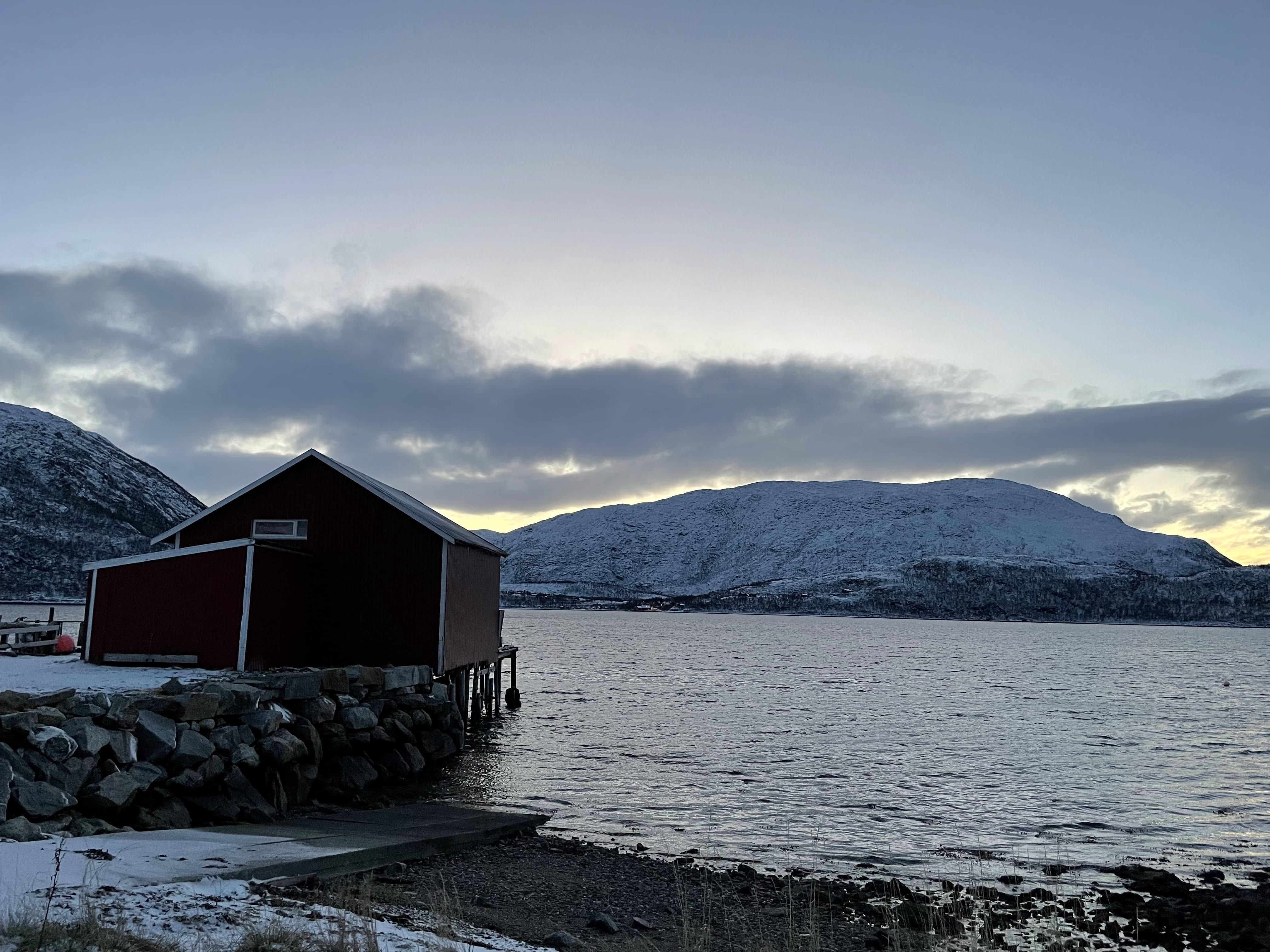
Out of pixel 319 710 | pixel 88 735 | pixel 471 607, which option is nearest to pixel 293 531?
pixel 471 607

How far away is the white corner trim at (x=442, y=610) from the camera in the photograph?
26.5 m

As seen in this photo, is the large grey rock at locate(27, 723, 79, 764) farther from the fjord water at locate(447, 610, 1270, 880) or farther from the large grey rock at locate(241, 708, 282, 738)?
the fjord water at locate(447, 610, 1270, 880)

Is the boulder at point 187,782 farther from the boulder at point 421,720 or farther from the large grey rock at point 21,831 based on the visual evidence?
the boulder at point 421,720

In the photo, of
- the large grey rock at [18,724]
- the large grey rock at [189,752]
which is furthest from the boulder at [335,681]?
the large grey rock at [18,724]

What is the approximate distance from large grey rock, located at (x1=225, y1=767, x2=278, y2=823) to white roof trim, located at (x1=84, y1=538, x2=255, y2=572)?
7943 mm

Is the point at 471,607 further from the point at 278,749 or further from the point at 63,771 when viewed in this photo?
the point at 63,771

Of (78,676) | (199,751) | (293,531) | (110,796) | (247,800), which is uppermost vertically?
(293,531)

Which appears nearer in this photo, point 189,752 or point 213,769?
point 189,752

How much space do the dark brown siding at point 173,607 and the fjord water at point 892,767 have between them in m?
6.94

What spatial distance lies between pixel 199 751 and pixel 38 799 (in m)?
3.29

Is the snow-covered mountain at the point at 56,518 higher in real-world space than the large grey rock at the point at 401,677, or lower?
higher

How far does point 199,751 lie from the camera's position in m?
16.1

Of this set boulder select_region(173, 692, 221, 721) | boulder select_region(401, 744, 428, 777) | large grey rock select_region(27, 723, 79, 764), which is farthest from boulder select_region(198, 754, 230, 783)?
boulder select_region(401, 744, 428, 777)

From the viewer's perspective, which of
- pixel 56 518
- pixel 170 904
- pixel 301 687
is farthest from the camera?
pixel 56 518
